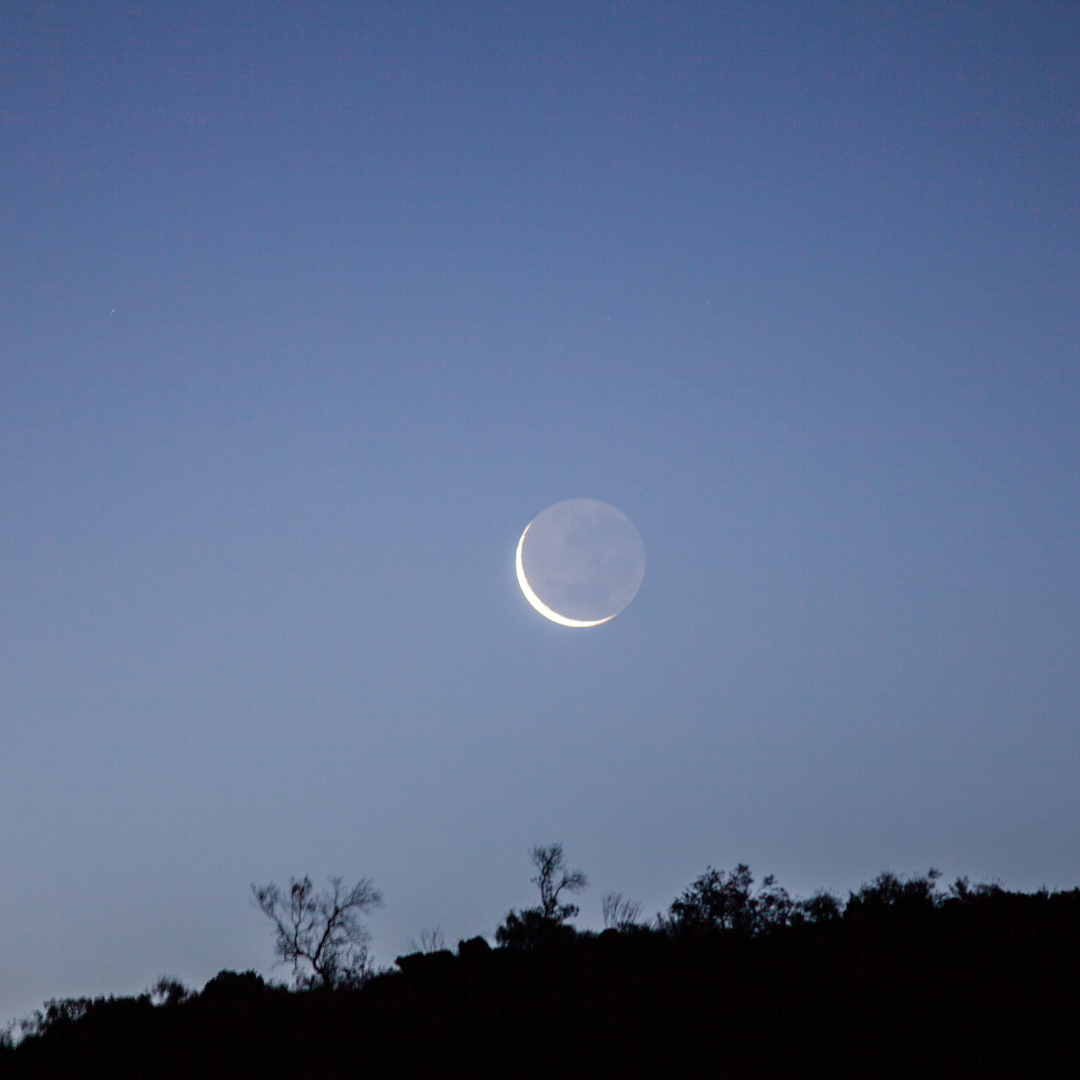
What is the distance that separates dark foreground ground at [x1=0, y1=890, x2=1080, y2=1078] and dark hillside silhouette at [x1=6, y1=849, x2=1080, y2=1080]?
80 mm

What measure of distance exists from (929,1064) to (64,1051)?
29683 millimetres

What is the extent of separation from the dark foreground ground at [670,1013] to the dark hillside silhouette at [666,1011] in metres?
0.08

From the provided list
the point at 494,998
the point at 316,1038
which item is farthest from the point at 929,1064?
the point at 316,1038

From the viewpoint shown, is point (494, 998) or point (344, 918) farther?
point (344, 918)

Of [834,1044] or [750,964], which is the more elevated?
[750,964]

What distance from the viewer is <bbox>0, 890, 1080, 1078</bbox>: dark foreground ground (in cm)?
2255

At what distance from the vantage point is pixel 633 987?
30188 millimetres

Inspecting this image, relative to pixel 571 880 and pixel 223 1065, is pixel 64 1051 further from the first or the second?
pixel 571 880

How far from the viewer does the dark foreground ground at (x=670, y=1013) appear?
22547 millimetres

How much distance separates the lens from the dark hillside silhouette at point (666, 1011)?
22.6m

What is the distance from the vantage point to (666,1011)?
2745cm

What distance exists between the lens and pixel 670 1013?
27234 mm

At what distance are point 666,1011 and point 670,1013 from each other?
0.80 ft

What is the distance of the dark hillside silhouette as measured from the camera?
74.1ft
